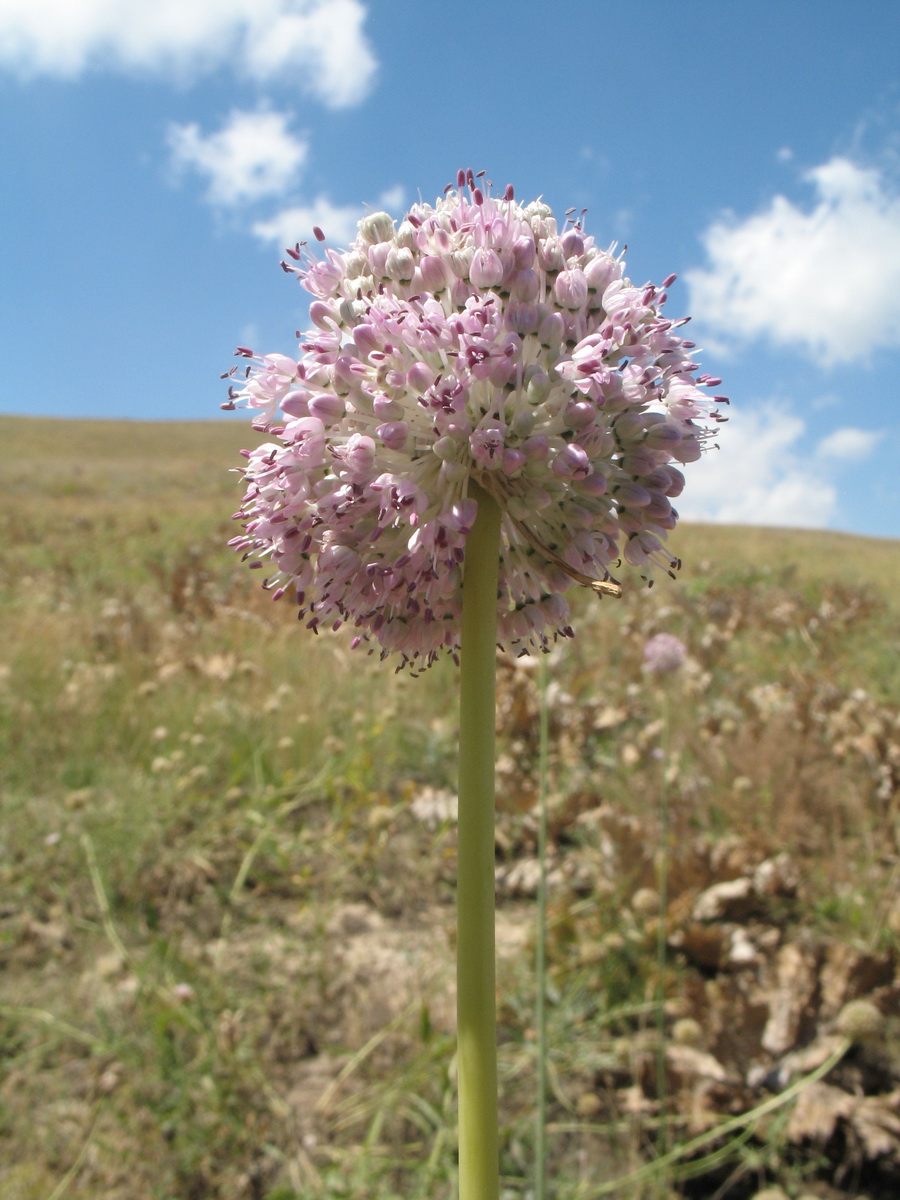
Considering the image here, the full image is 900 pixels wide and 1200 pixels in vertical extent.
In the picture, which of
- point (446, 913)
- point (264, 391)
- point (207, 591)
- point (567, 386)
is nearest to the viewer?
point (567, 386)

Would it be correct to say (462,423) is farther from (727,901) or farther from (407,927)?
(407,927)

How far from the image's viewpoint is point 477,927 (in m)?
0.83

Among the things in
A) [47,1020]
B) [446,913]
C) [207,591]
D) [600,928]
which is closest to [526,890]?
[446,913]

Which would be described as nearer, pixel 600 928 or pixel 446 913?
pixel 600 928

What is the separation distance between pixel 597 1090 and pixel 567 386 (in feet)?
8.28

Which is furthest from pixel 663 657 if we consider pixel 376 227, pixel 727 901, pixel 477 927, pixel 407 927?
pixel 477 927

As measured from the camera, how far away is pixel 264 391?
1202 millimetres

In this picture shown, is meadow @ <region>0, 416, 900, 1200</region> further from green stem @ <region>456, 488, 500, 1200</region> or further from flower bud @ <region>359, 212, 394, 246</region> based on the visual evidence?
green stem @ <region>456, 488, 500, 1200</region>

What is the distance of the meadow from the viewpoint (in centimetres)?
242

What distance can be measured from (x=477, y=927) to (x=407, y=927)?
2815 mm

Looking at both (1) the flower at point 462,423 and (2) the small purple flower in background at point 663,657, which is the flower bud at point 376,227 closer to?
(1) the flower at point 462,423

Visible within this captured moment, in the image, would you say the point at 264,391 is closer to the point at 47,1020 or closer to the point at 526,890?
the point at 47,1020

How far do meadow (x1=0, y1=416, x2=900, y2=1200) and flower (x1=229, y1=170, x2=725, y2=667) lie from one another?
2.63ft

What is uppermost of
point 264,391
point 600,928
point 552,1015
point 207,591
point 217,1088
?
point 264,391
